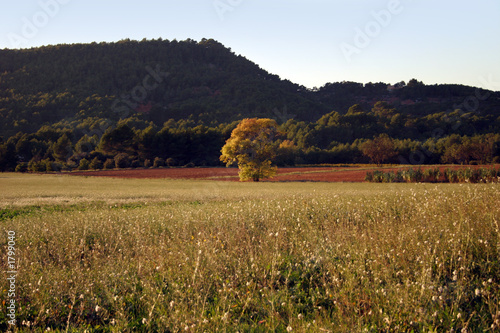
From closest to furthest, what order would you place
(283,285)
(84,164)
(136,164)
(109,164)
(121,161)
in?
(283,285)
(109,164)
(84,164)
(121,161)
(136,164)

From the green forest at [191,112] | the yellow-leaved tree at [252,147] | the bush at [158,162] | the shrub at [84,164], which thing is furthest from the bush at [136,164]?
the yellow-leaved tree at [252,147]

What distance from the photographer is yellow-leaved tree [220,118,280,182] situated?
4441 centimetres

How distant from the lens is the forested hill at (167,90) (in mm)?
104500

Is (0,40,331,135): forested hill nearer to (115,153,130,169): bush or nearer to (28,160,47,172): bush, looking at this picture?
(28,160,47,172): bush

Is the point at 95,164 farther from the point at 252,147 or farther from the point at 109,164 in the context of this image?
the point at 252,147

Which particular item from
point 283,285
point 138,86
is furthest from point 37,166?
point 283,285

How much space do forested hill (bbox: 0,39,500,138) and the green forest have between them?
0.50 m

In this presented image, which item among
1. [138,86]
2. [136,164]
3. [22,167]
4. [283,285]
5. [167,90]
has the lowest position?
[283,285]

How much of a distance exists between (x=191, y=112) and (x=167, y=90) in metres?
28.4

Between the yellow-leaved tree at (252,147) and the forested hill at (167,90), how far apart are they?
217 feet

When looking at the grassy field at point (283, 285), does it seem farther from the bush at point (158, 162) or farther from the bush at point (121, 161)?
the bush at point (121, 161)

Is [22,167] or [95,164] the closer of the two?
[95,164]

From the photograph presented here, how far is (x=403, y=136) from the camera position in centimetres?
9519

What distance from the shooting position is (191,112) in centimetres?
12075
